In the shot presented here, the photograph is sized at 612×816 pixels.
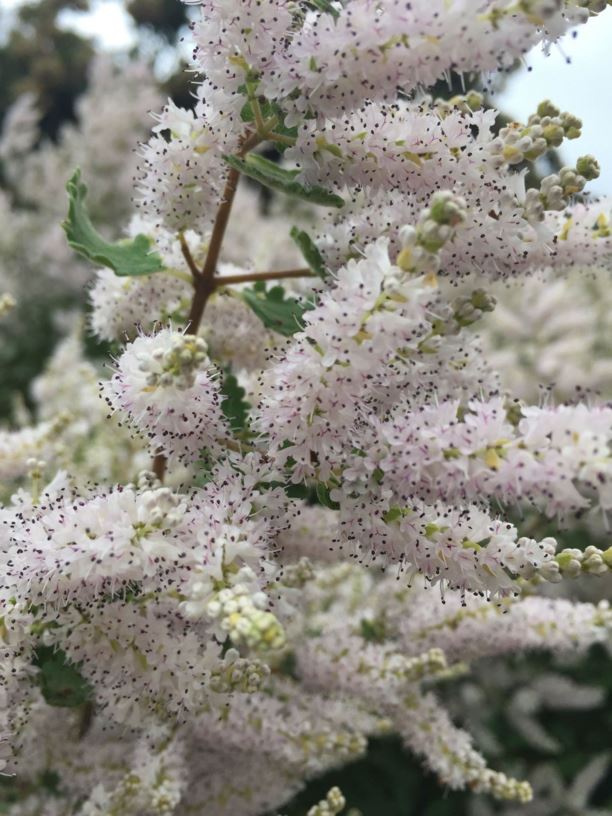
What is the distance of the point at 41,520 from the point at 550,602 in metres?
0.80

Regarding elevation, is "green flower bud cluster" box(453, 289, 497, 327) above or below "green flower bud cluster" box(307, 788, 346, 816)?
above

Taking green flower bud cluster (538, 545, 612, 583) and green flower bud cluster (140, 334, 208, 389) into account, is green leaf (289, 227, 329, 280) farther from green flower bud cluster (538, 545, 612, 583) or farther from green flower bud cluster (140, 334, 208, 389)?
green flower bud cluster (538, 545, 612, 583)

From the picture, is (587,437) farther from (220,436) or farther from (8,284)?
(8,284)

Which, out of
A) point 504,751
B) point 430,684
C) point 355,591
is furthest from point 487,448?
point 504,751

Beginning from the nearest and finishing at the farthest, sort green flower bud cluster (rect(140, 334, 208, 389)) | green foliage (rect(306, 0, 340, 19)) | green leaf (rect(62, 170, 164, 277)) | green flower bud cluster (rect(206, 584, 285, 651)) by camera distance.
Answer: green flower bud cluster (rect(206, 584, 285, 651))
green flower bud cluster (rect(140, 334, 208, 389))
green foliage (rect(306, 0, 340, 19))
green leaf (rect(62, 170, 164, 277))

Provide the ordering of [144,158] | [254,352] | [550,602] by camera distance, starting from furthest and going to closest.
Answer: [550,602] < [254,352] < [144,158]

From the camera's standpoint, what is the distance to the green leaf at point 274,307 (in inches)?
39.5

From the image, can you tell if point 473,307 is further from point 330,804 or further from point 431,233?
point 330,804

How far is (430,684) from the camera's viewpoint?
1670 millimetres

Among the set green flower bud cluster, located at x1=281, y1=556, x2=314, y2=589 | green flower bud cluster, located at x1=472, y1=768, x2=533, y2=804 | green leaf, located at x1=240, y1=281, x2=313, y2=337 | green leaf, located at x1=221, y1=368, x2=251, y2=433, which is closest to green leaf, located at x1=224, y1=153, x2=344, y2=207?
green leaf, located at x1=240, y1=281, x2=313, y2=337

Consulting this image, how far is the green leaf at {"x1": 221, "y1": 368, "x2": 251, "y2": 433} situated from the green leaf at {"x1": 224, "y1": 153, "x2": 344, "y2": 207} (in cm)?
23

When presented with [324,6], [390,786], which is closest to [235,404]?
[324,6]

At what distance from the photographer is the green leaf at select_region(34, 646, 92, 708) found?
3.04 ft

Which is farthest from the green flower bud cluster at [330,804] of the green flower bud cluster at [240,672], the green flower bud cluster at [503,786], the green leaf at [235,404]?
the green leaf at [235,404]
